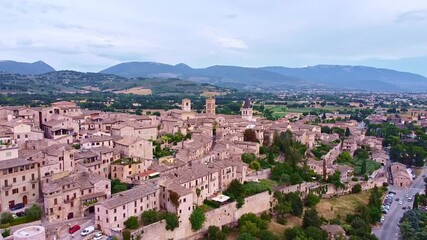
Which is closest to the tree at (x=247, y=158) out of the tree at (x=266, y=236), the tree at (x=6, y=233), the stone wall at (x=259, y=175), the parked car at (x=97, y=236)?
the stone wall at (x=259, y=175)

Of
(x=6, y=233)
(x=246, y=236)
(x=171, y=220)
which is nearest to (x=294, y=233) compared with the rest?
(x=246, y=236)

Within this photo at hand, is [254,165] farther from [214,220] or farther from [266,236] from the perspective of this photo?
[266,236]

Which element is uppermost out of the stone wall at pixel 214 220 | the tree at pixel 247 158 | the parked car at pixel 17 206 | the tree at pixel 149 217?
the tree at pixel 247 158

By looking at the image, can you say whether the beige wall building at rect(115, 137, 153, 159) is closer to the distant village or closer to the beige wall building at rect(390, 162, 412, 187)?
the distant village

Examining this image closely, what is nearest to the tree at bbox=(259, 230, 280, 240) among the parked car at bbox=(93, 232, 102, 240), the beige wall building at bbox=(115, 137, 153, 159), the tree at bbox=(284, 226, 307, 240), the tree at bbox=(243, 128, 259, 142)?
the tree at bbox=(284, 226, 307, 240)

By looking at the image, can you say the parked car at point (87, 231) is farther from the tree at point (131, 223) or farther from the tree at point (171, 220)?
the tree at point (171, 220)

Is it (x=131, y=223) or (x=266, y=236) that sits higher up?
(x=131, y=223)

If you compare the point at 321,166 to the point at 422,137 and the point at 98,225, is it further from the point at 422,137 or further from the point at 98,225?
the point at 422,137
